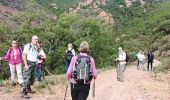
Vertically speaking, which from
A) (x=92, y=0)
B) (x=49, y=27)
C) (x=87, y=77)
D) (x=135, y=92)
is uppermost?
(x=92, y=0)

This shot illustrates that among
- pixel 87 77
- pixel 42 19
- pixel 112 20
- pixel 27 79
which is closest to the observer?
pixel 87 77

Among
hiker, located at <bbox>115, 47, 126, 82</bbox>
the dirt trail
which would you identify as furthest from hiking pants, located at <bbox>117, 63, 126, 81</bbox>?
the dirt trail

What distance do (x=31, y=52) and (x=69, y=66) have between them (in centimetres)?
315

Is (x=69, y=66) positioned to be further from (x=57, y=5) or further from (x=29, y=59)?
(x=57, y=5)

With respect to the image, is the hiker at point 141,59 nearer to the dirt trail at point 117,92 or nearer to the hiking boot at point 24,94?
the dirt trail at point 117,92

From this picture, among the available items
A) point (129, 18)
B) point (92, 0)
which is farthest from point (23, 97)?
point (92, 0)

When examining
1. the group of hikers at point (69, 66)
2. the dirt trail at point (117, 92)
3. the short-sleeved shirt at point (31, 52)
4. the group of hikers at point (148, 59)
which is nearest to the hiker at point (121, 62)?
the group of hikers at point (69, 66)

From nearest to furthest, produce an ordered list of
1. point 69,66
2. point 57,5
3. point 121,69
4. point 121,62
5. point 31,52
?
point 69,66 < point 31,52 < point 121,62 < point 121,69 < point 57,5

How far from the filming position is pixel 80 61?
9031mm

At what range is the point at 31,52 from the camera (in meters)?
12.1

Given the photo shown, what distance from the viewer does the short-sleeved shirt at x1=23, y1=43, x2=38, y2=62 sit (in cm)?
1203

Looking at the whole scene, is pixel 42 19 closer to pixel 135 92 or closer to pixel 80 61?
pixel 135 92

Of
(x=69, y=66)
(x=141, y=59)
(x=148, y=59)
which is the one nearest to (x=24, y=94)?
(x=69, y=66)

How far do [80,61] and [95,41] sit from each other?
3610 centimetres
